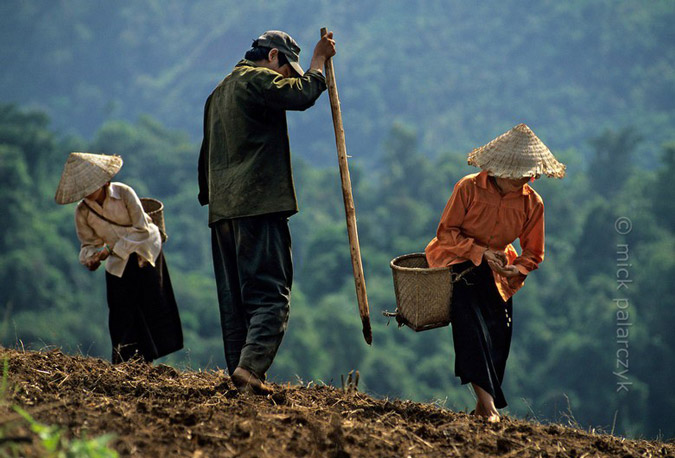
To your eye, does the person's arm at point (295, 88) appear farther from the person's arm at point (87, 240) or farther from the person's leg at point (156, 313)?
the person's leg at point (156, 313)

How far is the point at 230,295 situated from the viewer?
537 centimetres

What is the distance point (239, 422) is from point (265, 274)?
3.75 feet

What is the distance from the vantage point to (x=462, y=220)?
524 cm

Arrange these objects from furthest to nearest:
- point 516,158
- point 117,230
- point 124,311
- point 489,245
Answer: point 124,311
point 117,230
point 489,245
point 516,158

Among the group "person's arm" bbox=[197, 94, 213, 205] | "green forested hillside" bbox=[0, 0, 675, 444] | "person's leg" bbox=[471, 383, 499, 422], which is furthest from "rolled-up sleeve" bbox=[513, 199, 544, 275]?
"person's arm" bbox=[197, 94, 213, 205]

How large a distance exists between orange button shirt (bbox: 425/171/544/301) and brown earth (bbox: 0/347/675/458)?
86 cm

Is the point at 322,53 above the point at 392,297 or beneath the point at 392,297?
above

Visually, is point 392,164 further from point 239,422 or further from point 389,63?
point 239,422

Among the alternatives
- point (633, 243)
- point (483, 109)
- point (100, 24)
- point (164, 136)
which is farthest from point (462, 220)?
point (100, 24)

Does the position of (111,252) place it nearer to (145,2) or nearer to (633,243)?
(633,243)

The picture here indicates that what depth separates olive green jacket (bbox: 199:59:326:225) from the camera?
16.6 feet

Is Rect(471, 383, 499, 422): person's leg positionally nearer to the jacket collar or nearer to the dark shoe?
the jacket collar

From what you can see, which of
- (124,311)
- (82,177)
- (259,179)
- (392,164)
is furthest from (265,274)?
(392,164)

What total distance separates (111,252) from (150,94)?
115 m
